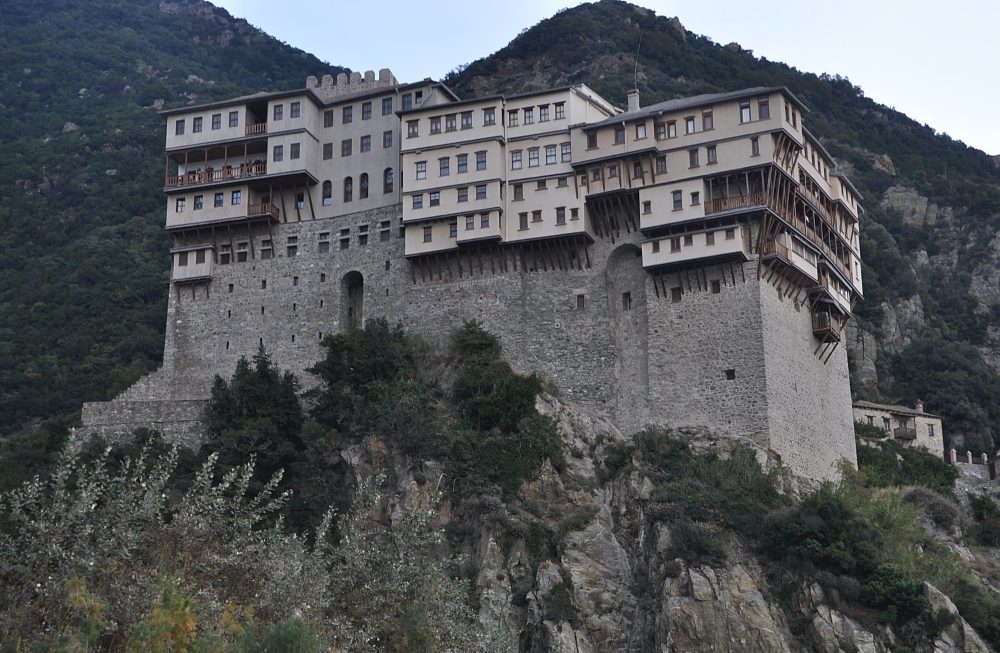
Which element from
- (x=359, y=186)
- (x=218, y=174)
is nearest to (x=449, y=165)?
(x=359, y=186)

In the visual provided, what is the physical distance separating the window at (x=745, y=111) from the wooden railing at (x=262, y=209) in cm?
2134

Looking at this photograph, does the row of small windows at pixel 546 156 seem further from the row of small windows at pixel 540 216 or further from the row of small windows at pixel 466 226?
the row of small windows at pixel 466 226

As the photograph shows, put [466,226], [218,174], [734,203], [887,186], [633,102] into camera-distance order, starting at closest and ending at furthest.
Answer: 1. [734,203]
2. [466,226]
3. [633,102]
4. [218,174]
5. [887,186]

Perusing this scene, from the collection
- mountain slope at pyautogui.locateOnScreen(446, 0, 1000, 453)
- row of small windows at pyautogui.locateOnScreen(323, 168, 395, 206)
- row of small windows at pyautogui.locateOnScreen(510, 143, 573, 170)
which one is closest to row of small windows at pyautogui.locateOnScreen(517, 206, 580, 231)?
row of small windows at pyautogui.locateOnScreen(510, 143, 573, 170)

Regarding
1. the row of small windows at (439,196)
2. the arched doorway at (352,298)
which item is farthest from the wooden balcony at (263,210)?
the row of small windows at (439,196)

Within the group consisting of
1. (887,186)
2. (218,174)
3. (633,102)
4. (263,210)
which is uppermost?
(887,186)

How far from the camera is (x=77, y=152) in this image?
9500 centimetres

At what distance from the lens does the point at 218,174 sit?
60844 millimetres

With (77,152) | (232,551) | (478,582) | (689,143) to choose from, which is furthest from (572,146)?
(77,152)

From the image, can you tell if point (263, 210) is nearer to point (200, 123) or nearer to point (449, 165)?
point (200, 123)

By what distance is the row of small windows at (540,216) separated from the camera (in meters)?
54.5

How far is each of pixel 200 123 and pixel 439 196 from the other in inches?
506

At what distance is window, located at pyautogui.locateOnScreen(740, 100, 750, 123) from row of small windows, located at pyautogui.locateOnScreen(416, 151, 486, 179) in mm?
11006

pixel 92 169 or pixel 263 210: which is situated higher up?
pixel 92 169
